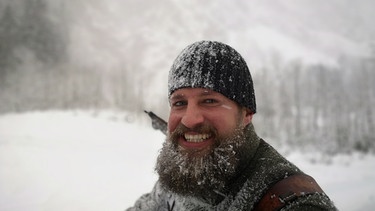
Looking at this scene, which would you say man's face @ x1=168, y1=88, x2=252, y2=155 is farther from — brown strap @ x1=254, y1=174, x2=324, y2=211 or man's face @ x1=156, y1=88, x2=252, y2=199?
brown strap @ x1=254, y1=174, x2=324, y2=211

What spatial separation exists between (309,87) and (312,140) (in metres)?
16.9

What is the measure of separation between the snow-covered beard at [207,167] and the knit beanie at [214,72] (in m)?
0.24

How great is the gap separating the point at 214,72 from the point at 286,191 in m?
0.82

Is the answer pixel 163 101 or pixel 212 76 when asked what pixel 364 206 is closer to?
pixel 212 76

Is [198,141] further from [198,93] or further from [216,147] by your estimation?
[198,93]

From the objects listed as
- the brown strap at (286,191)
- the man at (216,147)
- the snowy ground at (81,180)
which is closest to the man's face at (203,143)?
the man at (216,147)

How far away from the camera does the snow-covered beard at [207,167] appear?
63.8 inches

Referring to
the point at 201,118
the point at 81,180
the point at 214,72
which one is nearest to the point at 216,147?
the point at 201,118

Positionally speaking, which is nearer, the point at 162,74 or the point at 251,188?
the point at 251,188

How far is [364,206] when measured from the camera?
6.10 meters

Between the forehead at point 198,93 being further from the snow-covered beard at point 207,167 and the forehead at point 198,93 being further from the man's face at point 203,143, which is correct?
the snow-covered beard at point 207,167

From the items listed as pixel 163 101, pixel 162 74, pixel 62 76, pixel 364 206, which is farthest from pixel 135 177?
pixel 162 74

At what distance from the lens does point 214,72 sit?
5.97 feet

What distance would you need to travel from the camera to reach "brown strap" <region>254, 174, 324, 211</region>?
4.27ft
